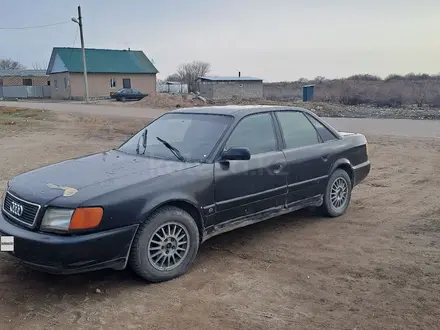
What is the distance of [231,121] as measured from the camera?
4.88 meters

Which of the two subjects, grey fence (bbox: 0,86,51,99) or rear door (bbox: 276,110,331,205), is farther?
grey fence (bbox: 0,86,51,99)

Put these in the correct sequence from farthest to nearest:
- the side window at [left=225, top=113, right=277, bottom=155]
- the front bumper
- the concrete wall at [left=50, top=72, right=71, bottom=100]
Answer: the concrete wall at [left=50, top=72, right=71, bottom=100], the side window at [left=225, top=113, right=277, bottom=155], the front bumper

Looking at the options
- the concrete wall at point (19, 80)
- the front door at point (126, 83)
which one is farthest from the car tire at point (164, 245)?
the concrete wall at point (19, 80)

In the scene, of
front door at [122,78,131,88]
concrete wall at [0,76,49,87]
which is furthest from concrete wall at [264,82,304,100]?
concrete wall at [0,76,49,87]

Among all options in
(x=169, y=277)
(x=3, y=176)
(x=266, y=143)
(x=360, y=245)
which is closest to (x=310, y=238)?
(x=360, y=245)

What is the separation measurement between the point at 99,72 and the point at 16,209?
48.1m

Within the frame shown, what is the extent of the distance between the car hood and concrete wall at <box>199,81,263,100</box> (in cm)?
4029

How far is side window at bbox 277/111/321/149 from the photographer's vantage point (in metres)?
5.39

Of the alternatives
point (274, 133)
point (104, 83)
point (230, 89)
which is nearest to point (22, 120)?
point (274, 133)

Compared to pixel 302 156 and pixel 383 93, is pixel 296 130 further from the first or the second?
pixel 383 93

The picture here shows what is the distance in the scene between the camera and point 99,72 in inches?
1948

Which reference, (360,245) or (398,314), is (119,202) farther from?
(360,245)

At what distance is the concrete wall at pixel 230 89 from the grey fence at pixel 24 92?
19829mm

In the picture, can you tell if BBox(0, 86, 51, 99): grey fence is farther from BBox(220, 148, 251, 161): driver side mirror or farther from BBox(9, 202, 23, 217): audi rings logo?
BBox(220, 148, 251, 161): driver side mirror
